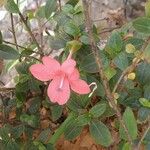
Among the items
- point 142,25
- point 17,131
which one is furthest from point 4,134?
point 142,25

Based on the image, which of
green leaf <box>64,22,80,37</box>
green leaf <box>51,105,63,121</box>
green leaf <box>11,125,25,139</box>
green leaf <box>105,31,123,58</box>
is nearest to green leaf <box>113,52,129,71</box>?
green leaf <box>105,31,123,58</box>

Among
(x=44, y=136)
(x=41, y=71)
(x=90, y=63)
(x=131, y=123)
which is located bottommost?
(x=44, y=136)

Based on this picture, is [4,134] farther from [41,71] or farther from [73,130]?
[41,71]

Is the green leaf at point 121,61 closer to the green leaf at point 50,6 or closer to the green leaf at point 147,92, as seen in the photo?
the green leaf at point 147,92

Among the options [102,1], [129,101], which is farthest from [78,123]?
[102,1]

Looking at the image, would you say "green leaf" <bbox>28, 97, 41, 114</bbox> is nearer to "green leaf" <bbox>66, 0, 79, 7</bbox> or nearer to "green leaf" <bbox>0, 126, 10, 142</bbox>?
"green leaf" <bbox>0, 126, 10, 142</bbox>

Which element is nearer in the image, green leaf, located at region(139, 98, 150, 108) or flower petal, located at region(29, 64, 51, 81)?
flower petal, located at region(29, 64, 51, 81)

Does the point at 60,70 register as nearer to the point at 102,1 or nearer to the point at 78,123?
the point at 78,123
